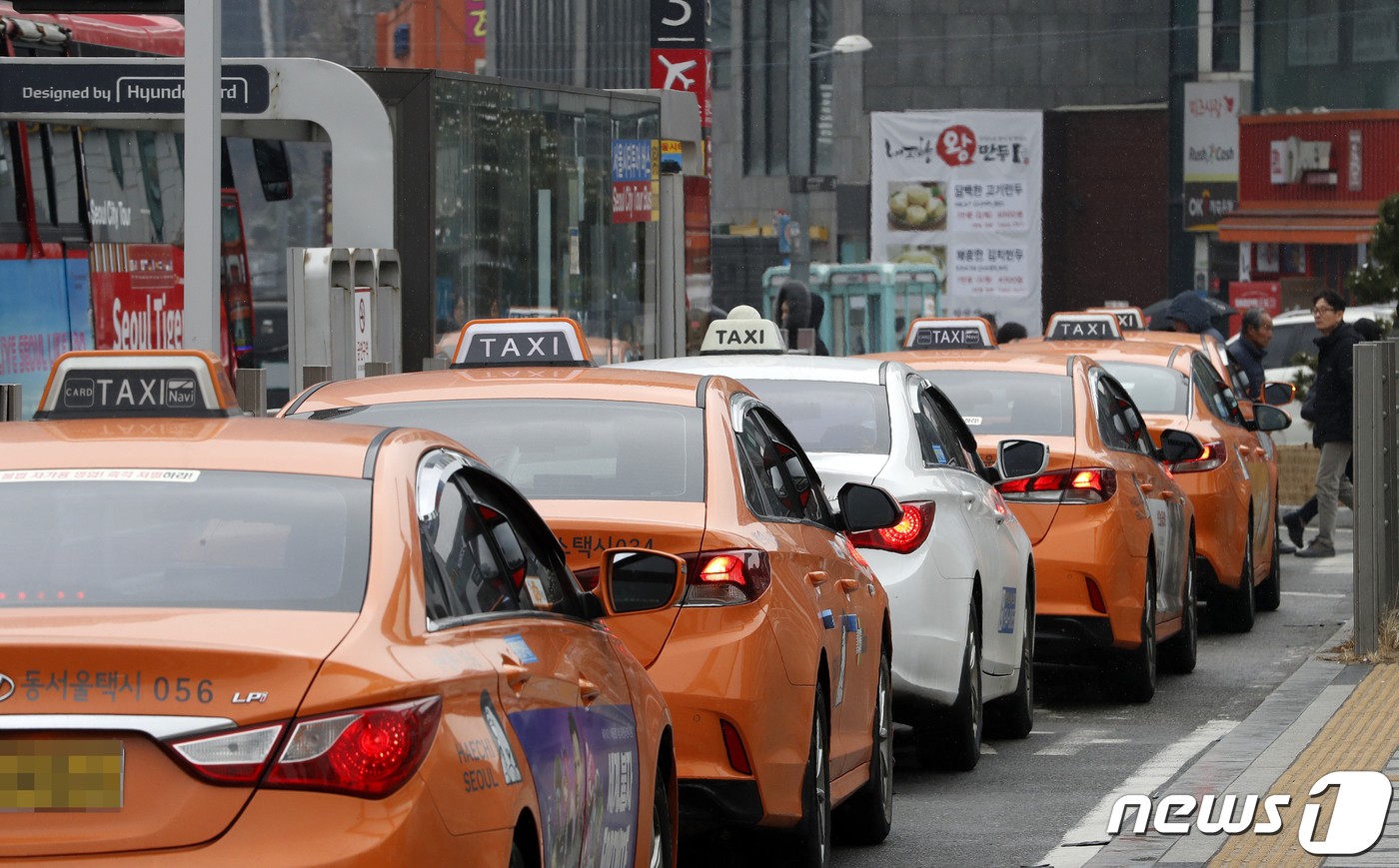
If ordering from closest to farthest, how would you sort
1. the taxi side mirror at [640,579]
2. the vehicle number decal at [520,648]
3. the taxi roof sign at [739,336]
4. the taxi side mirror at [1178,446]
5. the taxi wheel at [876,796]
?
1. the vehicle number decal at [520,648]
2. the taxi side mirror at [640,579]
3. the taxi wheel at [876,796]
4. the taxi side mirror at [1178,446]
5. the taxi roof sign at [739,336]

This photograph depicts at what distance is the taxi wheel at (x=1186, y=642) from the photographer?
513 inches

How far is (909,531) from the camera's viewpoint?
915cm

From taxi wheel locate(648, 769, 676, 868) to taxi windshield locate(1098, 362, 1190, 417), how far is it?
9.21 metres

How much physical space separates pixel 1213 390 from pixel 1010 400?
12.8 ft

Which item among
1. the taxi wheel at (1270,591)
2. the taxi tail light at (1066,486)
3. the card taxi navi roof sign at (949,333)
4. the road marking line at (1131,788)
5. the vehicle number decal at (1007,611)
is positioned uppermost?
the card taxi navi roof sign at (949,333)

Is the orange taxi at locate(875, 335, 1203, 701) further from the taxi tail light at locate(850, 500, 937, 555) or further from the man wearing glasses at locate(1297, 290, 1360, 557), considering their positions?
the man wearing glasses at locate(1297, 290, 1360, 557)

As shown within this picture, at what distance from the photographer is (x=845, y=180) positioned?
59.9 metres

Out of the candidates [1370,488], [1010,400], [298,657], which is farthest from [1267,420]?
[298,657]

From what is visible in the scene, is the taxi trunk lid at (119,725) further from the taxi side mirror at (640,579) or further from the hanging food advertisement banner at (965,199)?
the hanging food advertisement banner at (965,199)

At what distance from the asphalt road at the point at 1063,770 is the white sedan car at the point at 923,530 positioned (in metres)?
0.31

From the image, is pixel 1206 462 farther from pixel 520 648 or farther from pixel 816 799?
pixel 520 648

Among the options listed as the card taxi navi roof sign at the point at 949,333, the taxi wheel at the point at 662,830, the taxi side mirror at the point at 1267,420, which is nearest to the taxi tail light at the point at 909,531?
the taxi wheel at the point at 662,830

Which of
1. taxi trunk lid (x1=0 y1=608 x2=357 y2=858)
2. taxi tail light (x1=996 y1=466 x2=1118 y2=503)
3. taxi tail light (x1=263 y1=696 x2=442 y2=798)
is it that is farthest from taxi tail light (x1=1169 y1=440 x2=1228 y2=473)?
taxi trunk lid (x1=0 y1=608 x2=357 y2=858)

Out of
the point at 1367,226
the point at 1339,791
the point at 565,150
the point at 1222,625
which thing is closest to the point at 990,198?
the point at 1367,226
